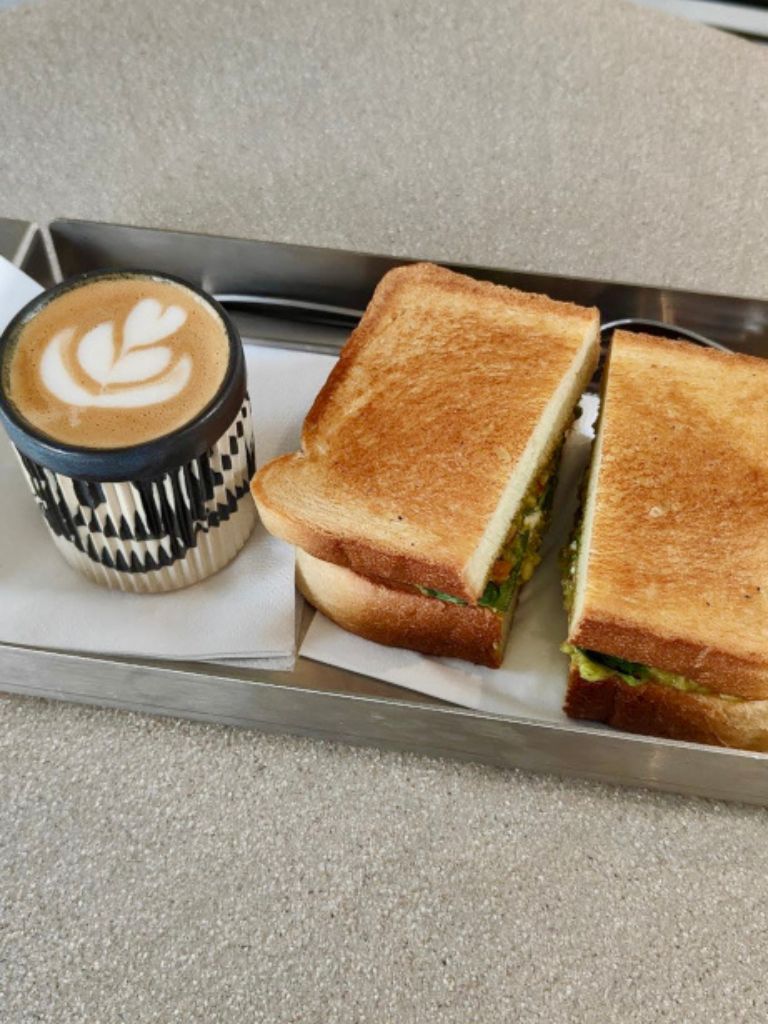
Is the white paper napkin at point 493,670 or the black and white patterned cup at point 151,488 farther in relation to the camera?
the white paper napkin at point 493,670

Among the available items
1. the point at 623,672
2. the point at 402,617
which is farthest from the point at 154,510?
the point at 623,672

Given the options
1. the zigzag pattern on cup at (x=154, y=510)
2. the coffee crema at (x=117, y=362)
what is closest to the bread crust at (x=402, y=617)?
the zigzag pattern on cup at (x=154, y=510)

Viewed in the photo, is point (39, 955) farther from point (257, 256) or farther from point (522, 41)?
point (522, 41)

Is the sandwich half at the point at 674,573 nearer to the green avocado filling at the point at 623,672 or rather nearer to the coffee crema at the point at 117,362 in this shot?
the green avocado filling at the point at 623,672

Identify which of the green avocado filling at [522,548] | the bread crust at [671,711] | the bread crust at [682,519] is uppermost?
the bread crust at [682,519]

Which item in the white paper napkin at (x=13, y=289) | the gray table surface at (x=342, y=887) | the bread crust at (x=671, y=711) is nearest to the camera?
the gray table surface at (x=342, y=887)

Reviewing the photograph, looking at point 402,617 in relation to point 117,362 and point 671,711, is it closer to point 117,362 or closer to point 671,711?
point 671,711
